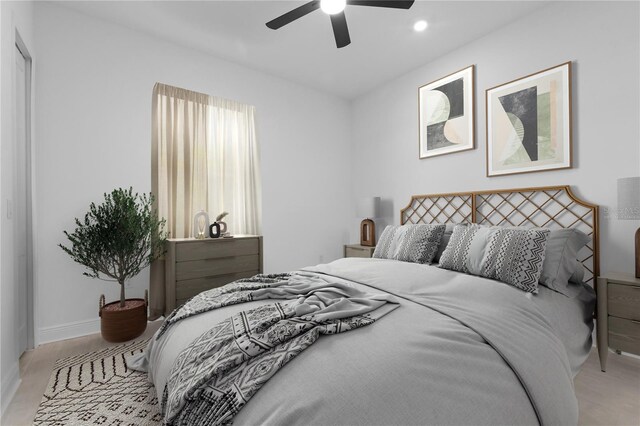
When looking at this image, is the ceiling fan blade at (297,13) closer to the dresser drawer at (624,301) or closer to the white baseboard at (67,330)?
the dresser drawer at (624,301)

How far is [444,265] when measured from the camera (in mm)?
2291

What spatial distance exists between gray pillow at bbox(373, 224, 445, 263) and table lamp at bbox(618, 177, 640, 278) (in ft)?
3.78

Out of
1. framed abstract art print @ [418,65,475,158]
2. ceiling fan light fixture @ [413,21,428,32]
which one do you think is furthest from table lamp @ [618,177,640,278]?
ceiling fan light fixture @ [413,21,428,32]

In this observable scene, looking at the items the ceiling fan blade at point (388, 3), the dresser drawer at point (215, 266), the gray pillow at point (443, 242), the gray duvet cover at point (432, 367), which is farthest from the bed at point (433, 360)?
the ceiling fan blade at point (388, 3)

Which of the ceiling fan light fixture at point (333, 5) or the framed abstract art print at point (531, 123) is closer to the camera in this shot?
the ceiling fan light fixture at point (333, 5)

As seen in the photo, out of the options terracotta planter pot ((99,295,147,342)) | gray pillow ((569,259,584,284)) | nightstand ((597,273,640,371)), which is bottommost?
terracotta planter pot ((99,295,147,342))

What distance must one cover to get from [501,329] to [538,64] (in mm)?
2498

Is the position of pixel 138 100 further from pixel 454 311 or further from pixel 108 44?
pixel 454 311

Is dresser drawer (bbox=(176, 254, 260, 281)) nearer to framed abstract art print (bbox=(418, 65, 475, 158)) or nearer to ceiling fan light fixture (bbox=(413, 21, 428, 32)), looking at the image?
framed abstract art print (bbox=(418, 65, 475, 158))

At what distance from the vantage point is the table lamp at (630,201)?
6.32ft

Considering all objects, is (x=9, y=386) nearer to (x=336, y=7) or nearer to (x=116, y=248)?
(x=116, y=248)

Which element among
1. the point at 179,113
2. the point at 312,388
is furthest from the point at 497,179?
the point at 179,113

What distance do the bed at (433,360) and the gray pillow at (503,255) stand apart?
0.46 ft

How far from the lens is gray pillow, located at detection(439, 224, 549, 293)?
6.12 feet
